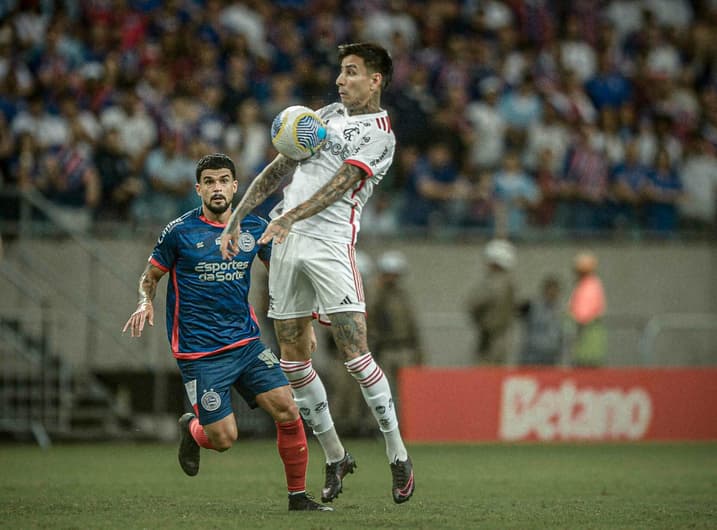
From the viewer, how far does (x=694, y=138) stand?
66.6 ft

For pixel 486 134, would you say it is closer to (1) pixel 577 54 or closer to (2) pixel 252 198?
(1) pixel 577 54

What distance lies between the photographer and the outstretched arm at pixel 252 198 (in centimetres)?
781

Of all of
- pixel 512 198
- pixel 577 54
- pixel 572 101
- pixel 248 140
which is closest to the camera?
pixel 248 140

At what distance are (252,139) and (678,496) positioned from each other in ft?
29.6

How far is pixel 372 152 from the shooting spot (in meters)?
8.22

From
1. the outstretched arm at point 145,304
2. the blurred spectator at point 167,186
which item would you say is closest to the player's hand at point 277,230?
the outstretched arm at point 145,304

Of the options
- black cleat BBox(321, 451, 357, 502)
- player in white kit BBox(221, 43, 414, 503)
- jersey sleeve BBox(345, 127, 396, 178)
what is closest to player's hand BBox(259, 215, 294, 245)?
player in white kit BBox(221, 43, 414, 503)

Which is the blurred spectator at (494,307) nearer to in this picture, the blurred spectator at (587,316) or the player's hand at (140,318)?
the blurred spectator at (587,316)

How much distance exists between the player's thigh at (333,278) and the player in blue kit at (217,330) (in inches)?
15.5

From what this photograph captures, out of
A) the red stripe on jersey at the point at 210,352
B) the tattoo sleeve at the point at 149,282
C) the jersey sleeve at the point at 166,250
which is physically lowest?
the red stripe on jersey at the point at 210,352

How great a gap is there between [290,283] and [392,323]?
807cm

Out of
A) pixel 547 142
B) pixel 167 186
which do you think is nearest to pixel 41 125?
pixel 167 186

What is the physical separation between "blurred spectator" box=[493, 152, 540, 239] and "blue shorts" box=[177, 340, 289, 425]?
10.2 metres

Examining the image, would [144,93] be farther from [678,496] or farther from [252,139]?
[678,496]
